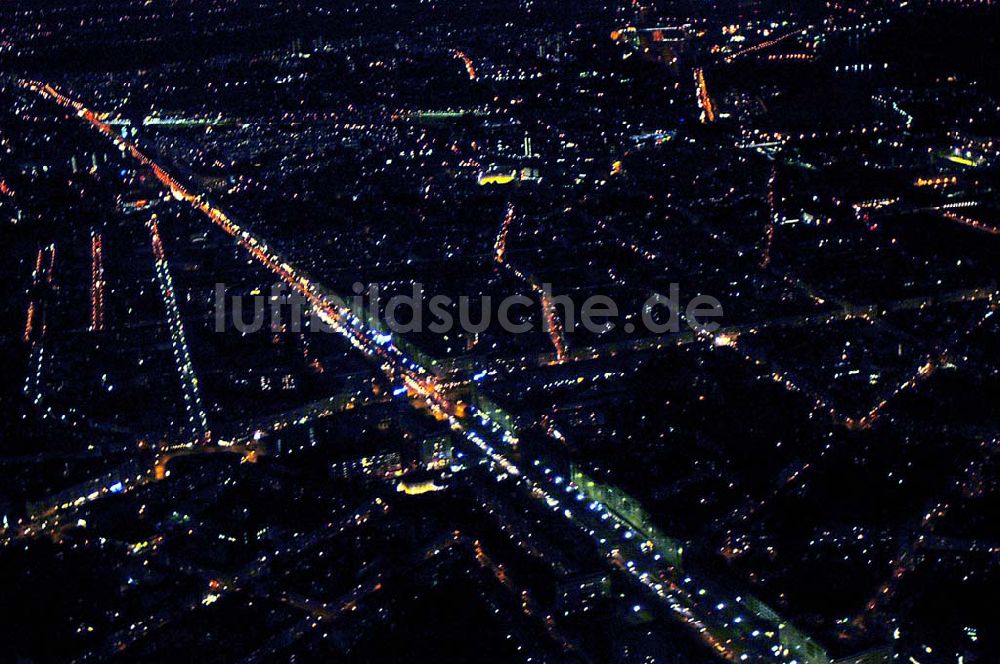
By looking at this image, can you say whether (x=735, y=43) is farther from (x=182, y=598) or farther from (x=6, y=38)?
(x=182, y=598)

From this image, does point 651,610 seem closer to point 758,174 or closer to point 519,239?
point 519,239

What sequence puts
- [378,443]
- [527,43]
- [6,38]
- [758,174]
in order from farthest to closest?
[6,38] → [527,43] → [758,174] → [378,443]

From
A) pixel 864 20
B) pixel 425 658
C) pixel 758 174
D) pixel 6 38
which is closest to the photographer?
pixel 425 658

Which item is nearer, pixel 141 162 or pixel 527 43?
pixel 141 162

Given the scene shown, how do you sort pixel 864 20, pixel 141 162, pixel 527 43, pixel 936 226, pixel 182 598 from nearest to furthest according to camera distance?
pixel 182 598 < pixel 936 226 < pixel 141 162 < pixel 864 20 < pixel 527 43

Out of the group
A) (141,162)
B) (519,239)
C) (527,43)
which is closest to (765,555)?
(519,239)

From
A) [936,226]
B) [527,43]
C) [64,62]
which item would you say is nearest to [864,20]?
[527,43]
